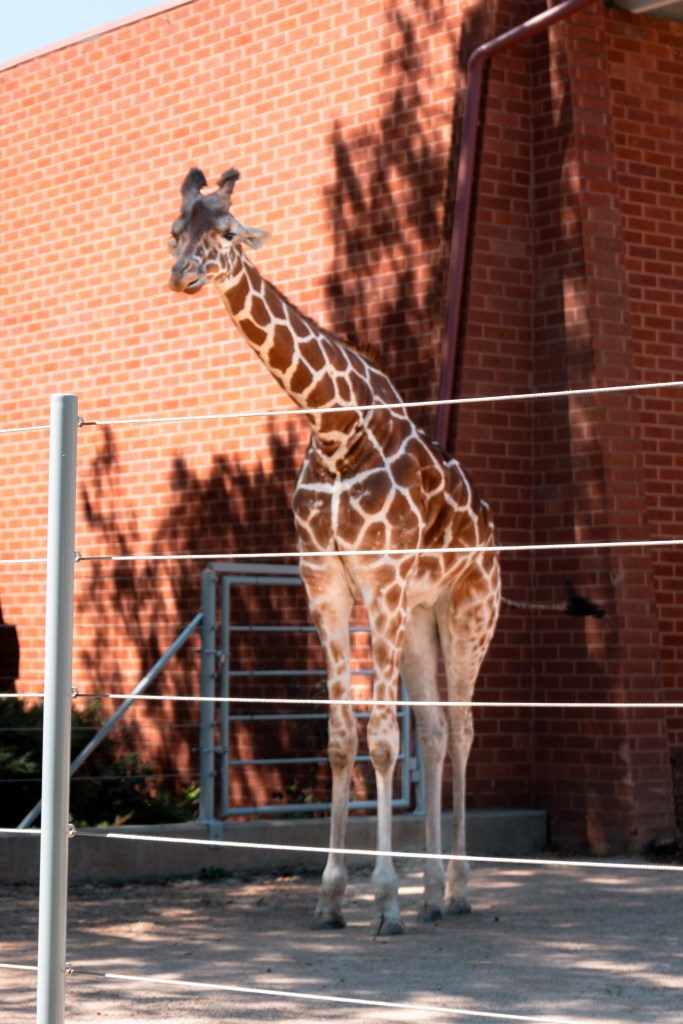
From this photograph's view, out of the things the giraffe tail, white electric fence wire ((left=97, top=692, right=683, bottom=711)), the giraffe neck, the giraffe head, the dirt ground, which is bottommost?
the dirt ground

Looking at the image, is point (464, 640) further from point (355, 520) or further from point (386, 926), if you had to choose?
point (386, 926)

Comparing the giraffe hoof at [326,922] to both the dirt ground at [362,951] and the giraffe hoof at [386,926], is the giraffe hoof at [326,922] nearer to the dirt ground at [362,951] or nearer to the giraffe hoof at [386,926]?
the dirt ground at [362,951]

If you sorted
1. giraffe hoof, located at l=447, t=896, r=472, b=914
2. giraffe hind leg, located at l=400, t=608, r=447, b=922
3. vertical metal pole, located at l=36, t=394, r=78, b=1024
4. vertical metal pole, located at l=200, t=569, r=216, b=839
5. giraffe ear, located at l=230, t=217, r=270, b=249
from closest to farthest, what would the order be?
vertical metal pole, located at l=36, t=394, r=78, b=1024
giraffe ear, located at l=230, t=217, r=270, b=249
giraffe hind leg, located at l=400, t=608, r=447, b=922
giraffe hoof, located at l=447, t=896, r=472, b=914
vertical metal pole, located at l=200, t=569, r=216, b=839

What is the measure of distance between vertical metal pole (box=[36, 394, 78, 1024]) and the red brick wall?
587cm

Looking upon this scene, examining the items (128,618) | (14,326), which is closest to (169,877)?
(128,618)

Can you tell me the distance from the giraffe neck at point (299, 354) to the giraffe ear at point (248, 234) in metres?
0.07

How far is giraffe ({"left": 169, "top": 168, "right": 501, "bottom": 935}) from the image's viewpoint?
6836 millimetres

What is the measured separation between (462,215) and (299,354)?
2829mm

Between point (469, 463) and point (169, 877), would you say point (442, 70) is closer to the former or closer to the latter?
point (469, 463)

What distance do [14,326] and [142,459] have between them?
1.94 meters

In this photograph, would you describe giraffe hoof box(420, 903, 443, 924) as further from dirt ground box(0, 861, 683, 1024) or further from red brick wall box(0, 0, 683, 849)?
red brick wall box(0, 0, 683, 849)

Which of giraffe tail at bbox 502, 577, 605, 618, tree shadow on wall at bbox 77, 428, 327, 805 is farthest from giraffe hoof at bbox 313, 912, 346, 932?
tree shadow on wall at bbox 77, 428, 327, 805

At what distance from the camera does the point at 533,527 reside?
9.79m

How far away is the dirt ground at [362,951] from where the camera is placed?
5422 mm
